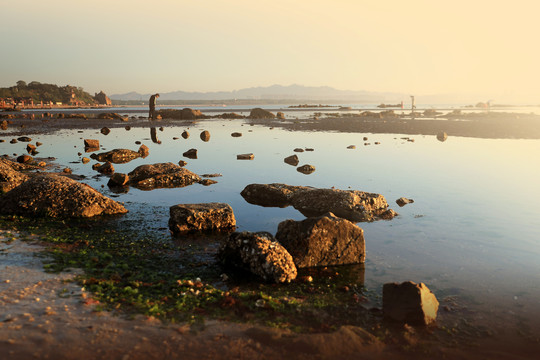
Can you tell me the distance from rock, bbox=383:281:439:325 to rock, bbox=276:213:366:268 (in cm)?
260

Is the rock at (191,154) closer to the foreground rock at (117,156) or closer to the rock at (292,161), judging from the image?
the foreground rock at (117,156)

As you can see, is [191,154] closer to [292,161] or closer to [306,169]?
[292,161]

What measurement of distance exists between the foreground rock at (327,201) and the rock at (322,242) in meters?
3.77

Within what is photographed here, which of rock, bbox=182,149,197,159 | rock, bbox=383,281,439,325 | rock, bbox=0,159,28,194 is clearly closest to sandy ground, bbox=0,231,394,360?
rock, bbox=383,281,439,325

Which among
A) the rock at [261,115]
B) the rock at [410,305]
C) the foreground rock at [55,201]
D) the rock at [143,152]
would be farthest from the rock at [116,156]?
the rock at [261,115]

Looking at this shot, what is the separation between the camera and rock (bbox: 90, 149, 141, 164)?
2666 centimetres

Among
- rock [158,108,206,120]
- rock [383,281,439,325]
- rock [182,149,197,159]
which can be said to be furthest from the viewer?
rock [158,108,206,120]

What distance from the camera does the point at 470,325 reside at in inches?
291

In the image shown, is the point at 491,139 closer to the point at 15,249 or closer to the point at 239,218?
the point at 239,218

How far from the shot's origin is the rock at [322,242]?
9.90 metres

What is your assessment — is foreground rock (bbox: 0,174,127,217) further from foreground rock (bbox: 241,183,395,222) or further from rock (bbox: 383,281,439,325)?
rock (bbox: 383,281,439,325)

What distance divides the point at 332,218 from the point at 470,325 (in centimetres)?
395

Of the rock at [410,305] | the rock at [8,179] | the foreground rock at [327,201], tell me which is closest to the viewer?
the rock at [410,305]

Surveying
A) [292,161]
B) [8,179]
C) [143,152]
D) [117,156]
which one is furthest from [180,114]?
[8,179]
